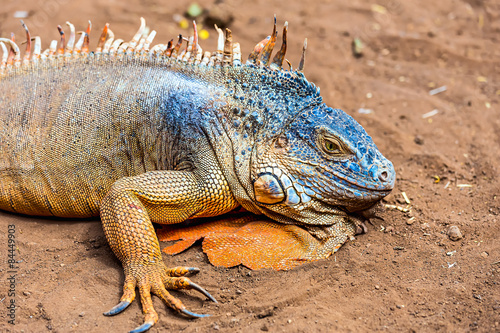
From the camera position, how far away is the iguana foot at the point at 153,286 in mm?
4527

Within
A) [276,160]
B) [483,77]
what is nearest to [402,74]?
[483,77]

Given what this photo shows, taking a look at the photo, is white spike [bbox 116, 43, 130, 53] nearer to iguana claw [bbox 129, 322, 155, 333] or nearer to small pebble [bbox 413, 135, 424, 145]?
iguana claw [bbox 129, 322, 155, 333]

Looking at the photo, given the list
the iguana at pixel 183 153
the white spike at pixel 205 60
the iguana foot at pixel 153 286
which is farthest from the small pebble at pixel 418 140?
the iguana foot at pixel 153 286

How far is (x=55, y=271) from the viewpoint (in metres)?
5.21

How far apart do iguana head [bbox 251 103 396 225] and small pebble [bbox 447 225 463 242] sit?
987mm

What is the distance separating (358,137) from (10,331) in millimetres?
3877

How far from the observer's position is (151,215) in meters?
5.18

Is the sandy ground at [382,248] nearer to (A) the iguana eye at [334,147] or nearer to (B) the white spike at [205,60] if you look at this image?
(A) the iguana eye at [334,147]

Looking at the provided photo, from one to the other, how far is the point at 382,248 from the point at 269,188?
4.78ft

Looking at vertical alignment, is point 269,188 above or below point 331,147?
below

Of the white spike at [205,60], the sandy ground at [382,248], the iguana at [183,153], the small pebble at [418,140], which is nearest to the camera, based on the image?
the sandy ground at [382,248]

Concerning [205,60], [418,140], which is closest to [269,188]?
[205,60]

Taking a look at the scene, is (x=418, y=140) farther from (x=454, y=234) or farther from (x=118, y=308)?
(x=118, y=308)

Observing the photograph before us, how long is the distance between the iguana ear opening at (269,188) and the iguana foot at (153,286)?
1.05m
